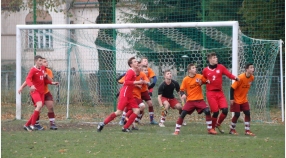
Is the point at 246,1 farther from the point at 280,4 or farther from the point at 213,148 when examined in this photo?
the point at 213,148

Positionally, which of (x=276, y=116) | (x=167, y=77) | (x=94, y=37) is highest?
(x=94, y=37)

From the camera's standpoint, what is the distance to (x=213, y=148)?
10.2m

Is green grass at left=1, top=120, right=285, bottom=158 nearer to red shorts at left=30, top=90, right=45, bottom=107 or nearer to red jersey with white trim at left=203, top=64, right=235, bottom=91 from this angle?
red shorts at left=30, top=90, right=45, bottom=107

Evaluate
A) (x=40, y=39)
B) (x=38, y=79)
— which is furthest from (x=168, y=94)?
(x=40, y=39)

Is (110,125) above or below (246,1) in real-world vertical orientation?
below

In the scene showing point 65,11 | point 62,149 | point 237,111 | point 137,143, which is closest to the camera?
point 62,149

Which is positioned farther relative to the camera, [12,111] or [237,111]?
[12,111]

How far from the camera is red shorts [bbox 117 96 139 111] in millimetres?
12781

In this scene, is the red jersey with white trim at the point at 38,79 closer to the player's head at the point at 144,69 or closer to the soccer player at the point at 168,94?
the player's head at the point at 144,69

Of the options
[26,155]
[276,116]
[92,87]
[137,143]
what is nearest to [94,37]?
[92,87]

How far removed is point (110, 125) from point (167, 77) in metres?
1.87

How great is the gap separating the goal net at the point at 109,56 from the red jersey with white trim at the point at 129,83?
4.30 m

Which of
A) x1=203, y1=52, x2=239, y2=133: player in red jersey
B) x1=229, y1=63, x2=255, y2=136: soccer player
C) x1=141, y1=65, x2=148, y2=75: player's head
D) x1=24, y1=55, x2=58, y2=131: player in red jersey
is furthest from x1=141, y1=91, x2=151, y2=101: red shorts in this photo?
x1=229, y1=63, x2=255, y2=136: soccer player

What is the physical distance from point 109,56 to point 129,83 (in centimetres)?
482
